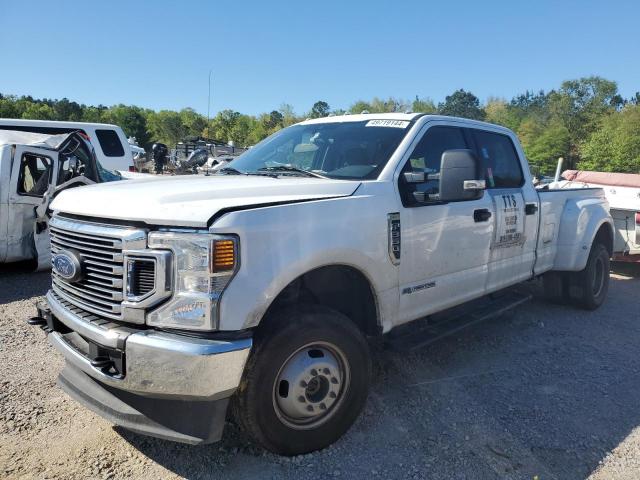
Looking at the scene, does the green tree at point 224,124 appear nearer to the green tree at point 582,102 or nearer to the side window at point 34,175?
the green tree at point 582,102

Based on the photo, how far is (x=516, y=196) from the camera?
4.52 metres

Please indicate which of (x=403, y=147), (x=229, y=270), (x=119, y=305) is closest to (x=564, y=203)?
(x=403, y=147)

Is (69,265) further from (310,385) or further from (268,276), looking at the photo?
(310,385)

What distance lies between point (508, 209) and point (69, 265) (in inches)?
138

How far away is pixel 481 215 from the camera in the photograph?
12.9 ft

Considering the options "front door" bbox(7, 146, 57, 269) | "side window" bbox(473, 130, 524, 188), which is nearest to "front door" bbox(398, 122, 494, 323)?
"side window" bbox(473, 130, 524, 188)

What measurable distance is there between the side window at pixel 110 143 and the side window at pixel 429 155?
11.4 meters

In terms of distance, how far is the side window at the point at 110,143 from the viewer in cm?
1301

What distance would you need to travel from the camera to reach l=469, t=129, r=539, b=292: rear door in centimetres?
425

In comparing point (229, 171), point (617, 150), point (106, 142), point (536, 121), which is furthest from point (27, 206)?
point (536, 121)

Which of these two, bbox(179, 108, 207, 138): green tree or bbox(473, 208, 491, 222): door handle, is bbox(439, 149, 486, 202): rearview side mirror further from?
bbox(179, 108, 207, 138): green tree

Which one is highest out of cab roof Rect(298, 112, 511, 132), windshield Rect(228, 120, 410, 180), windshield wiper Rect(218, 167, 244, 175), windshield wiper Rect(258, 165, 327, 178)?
cab roof Rect(298, 112, 511, 132)

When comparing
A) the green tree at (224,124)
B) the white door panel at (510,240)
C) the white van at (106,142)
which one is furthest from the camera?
the green tree at (224,124)

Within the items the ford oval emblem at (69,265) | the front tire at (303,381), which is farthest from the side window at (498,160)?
the ford oval emblem at (69,265)
